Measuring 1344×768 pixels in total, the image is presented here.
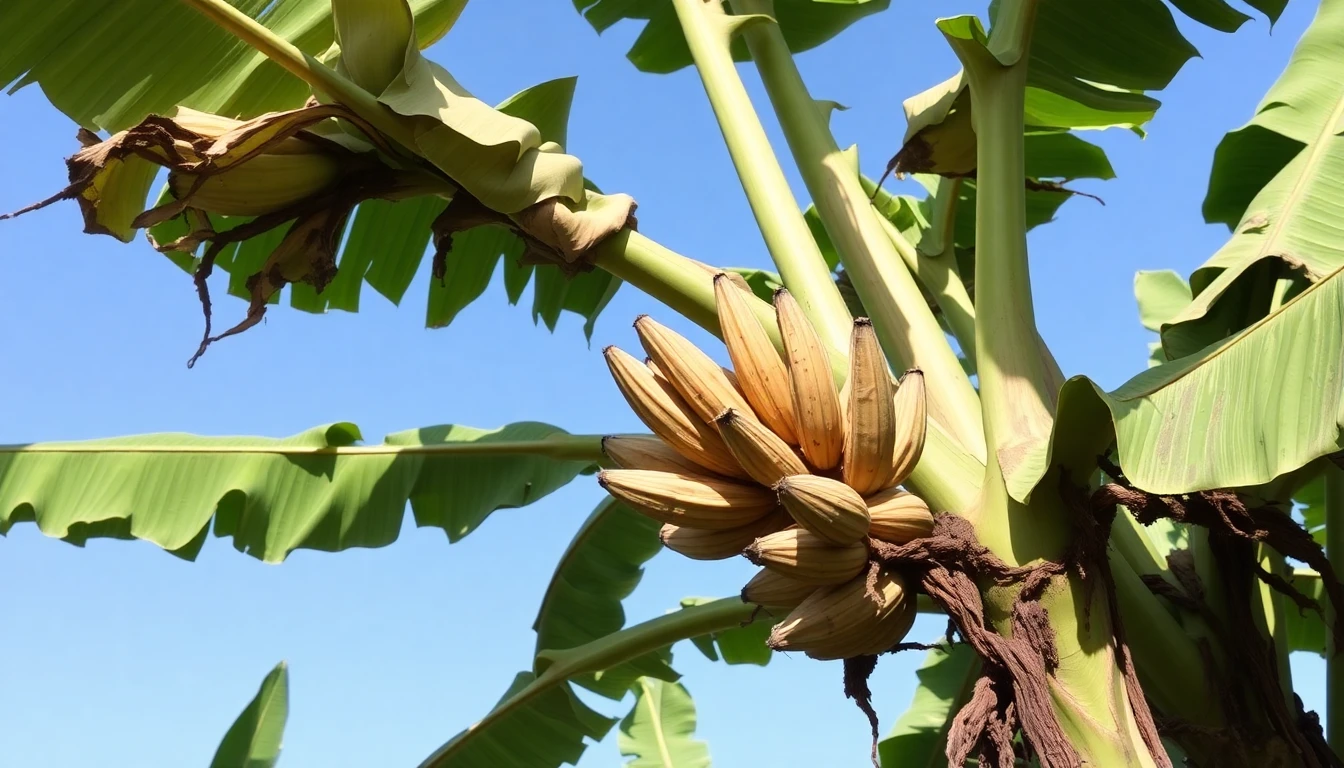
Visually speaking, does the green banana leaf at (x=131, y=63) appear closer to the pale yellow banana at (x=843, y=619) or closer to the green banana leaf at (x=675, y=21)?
the green banana leaf at (x=675, y=21)

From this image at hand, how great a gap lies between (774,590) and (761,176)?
2.90ft

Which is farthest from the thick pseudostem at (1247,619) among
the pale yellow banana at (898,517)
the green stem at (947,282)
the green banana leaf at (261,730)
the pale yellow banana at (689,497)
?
the green banana leaf at (261,730)

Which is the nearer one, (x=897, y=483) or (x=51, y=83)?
(x=897, y=483)

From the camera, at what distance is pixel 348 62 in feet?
5.49

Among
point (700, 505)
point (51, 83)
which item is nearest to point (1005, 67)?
point (700, 505)

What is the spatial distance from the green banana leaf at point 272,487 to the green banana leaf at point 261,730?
75 cm

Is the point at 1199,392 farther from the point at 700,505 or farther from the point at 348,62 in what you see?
the point at 348,62

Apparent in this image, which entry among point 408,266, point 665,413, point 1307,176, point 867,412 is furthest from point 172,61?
point 1307,176

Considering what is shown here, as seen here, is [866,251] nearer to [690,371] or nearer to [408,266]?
[690,371]

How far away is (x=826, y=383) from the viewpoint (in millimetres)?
1372

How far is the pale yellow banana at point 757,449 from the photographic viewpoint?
130cm

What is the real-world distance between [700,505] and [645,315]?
272mm

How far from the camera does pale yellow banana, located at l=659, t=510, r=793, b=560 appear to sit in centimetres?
148

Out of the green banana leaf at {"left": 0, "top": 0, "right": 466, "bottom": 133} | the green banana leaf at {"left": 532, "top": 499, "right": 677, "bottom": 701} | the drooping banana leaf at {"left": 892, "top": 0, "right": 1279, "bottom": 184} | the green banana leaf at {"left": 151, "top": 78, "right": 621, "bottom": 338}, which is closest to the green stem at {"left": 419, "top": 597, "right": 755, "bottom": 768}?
the green banana leaf at {"left": 532, "top": 499, "right": 677, "bottom": 701}
